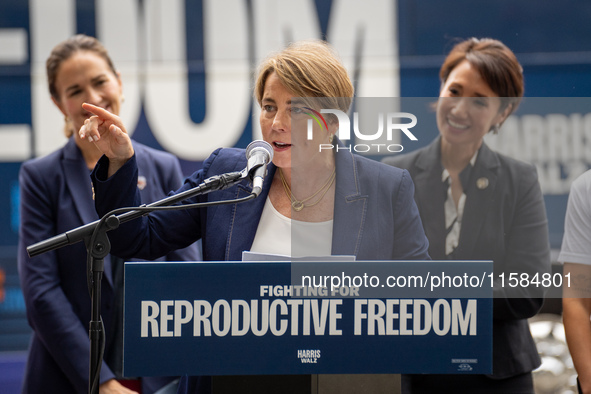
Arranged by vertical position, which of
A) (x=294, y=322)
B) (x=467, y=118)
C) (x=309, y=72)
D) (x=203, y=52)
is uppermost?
(x=203, y=52)

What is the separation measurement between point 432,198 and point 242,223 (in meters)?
0.59

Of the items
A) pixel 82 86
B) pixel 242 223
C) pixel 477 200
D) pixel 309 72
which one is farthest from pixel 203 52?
pixel 477 200

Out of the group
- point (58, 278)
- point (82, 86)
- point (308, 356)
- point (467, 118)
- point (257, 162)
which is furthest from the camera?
point (82, 86)

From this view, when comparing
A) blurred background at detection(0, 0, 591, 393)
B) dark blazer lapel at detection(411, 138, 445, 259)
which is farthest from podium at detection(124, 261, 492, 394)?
blurred background at detection(0, 0, 591, 393)

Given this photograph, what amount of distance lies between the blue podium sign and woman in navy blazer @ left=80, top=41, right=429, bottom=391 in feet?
0.91

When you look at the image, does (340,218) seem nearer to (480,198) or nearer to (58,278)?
(480,198)

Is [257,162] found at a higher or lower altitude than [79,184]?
higher

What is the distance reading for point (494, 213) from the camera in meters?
1.87

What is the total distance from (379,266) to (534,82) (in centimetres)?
291

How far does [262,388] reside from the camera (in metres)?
1.59

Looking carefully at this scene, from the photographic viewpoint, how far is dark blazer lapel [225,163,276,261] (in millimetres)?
1930

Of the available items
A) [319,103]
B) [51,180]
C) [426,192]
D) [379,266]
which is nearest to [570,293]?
[426,192]

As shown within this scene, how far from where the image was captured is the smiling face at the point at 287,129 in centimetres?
180

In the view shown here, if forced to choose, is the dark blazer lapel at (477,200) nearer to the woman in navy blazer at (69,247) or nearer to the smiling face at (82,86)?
the woman in navy blazer at (69,247)
